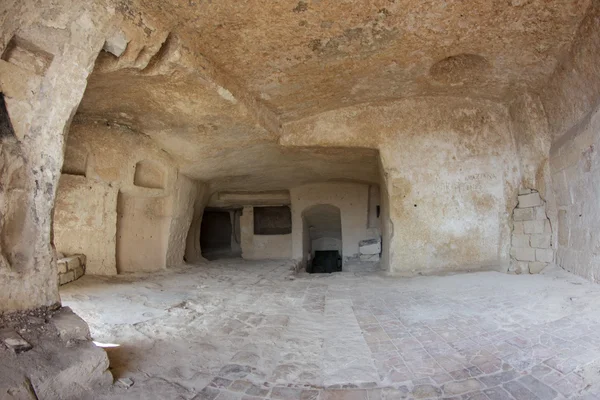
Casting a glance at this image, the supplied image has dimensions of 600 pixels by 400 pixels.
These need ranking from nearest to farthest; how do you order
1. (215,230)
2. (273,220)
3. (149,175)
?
(149,175)
(273,220)
(215,230)

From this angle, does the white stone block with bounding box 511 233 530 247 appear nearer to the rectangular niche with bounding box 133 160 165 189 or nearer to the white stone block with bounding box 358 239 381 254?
the white stone block with bounding box 358 239 381 254

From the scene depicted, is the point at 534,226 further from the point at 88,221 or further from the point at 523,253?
the point at 88,221

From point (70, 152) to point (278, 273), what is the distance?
3.78 metres

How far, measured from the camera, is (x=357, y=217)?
931 cm

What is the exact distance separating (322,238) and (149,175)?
6.43 m

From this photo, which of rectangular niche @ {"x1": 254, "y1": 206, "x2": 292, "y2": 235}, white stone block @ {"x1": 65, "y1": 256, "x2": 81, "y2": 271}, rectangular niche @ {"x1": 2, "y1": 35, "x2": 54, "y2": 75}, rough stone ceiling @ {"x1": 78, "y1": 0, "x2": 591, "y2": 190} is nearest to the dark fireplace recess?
rectangular niche @ {"x1": 254, "y1": 206, "x2": 292, "y2": 235}

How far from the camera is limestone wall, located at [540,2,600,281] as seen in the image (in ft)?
11.2

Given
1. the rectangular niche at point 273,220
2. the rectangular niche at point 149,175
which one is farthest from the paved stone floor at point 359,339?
the rectangular niche at point 273,220

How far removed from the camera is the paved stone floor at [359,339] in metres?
2.07

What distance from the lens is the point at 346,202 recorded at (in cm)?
929

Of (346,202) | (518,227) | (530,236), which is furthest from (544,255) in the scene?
(346,202)

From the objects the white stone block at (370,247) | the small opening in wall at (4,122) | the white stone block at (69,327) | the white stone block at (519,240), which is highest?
the small opening in wall at (4,122)

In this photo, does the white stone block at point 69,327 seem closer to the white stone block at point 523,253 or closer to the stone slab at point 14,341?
the stone slab at point 14,341

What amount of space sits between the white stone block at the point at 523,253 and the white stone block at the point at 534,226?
0.24m
